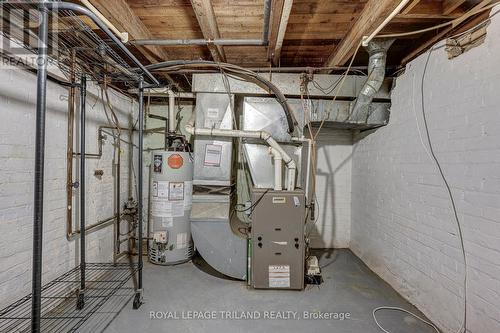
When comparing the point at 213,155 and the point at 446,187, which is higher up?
the point at 213,155

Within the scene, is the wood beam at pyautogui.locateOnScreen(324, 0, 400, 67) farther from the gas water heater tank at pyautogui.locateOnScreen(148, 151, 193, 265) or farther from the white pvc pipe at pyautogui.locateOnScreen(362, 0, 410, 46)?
the gas water heater tank at pyautogui.locateOnScreen(148, 151, 193, 265)

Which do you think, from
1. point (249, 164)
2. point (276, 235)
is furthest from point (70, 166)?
point (276, 235)

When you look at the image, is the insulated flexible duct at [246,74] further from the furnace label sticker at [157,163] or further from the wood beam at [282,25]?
the furnace label sticker at [157,163]

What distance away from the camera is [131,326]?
185 centimetres

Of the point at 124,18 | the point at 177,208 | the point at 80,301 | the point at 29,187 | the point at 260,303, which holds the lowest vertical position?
the point at 260,303

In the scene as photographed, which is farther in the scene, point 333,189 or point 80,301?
point 333,189

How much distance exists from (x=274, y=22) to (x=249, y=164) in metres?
1.42

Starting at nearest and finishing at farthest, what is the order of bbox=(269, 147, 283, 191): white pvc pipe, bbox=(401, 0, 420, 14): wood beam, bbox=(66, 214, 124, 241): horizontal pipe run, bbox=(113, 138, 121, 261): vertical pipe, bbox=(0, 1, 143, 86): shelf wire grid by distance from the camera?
bbox=(0, 1, 143, 86): shelf wire grid < bbox=(401, 0, 420, 14): wood beam < bbox=(66, 214, 124, 241): horizontal pipe run < bbox=(269, 147, 283, 191): white pvc pipe < bbox=(113, 138, 121, 261): vertical pipe

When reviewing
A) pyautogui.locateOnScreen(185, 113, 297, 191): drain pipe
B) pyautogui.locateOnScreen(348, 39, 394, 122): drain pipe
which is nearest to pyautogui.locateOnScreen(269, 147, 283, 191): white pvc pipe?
pyautogui.locateOnScreen(185, 113, 297, 191): drain pipe

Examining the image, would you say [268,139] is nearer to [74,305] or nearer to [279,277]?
[279,277]

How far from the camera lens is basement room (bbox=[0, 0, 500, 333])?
5.24 ft

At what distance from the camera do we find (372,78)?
92.4 inches

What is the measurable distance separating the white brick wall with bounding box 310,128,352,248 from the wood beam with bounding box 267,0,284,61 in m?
1.57

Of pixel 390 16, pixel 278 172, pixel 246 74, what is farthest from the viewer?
pixel 246 74
